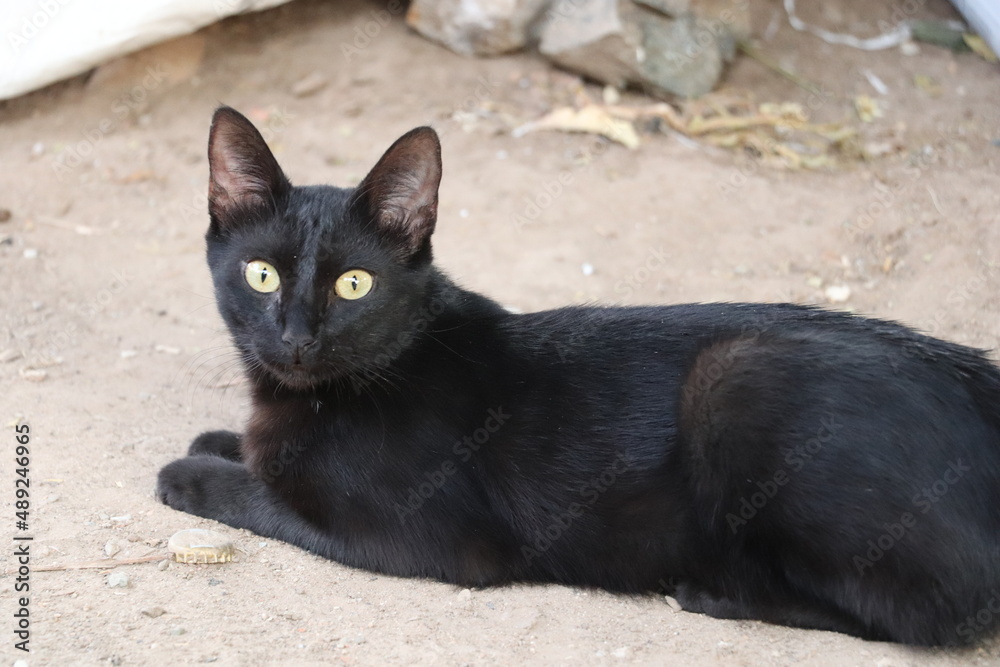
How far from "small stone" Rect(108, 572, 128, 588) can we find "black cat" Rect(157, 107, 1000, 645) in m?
0.46

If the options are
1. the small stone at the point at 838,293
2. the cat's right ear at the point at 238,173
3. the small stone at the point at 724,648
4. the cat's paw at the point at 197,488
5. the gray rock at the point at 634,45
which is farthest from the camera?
the gray rock at the point at 634,45

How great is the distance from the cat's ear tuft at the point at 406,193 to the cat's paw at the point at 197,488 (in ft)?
3.19

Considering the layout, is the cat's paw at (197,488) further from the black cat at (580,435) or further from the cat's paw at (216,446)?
the cat's paw at (216,446)

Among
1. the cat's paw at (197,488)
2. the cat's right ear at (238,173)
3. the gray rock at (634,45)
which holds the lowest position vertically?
the cat's paw at (197,488)

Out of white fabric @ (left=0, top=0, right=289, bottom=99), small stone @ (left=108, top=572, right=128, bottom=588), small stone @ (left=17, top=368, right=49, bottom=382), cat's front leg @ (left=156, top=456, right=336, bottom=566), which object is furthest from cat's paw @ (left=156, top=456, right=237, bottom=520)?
white fabric @ (left=0, top=0, right=289, bottom=99)

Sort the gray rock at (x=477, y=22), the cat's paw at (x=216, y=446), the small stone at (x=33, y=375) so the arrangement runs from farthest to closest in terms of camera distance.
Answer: the gray rock at (x=477, y=22), the small stone at (x=33, y=375), the cat's paw at (x=216, y=446)

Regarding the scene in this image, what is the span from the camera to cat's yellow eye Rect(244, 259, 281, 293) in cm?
297

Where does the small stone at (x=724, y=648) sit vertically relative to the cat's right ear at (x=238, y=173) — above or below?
below

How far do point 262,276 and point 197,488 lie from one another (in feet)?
2.52

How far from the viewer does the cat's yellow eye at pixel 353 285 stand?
9.84 ft

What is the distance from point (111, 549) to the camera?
285 cm

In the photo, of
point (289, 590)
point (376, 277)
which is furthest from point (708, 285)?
point (289, 590)

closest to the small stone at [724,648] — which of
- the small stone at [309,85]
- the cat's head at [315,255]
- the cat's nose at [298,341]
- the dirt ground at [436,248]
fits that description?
the dirt ground at [436,248]

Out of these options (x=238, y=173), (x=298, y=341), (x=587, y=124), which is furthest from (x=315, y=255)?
(x=587, y=124)
